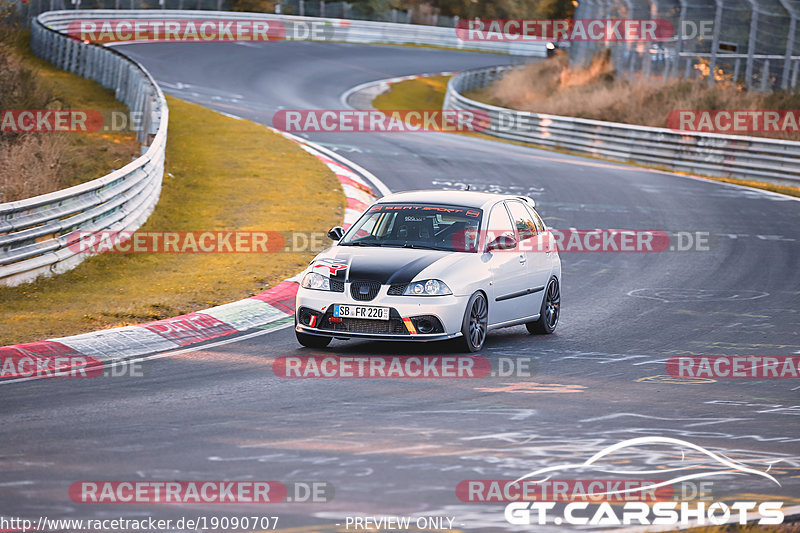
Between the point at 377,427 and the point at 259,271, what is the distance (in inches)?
284

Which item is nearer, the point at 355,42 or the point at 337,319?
the point at 337,319

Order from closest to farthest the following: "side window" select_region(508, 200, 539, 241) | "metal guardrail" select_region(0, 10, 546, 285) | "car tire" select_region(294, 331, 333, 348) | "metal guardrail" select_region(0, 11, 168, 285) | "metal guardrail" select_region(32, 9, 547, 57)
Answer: "car tire" select_region(294, 331, 333, 348) < "side window" select_region(508, 200, 539, 241) < "metal guardrail" select_region(0, 11, 168, 285) < "metal guardrail" select_region(0, 10, 546, 285) < "metal guardrail" select_region(32, 9, 547, 57)

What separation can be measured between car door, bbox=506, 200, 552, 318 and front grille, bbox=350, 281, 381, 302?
208 centimetres

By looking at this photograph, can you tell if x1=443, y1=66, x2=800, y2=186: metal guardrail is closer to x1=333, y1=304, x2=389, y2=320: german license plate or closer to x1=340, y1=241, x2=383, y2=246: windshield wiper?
x1=340, y1=241, x2=383, y2=246: windshield wiper

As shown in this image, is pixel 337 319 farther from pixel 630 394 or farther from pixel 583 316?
pixel 583 316

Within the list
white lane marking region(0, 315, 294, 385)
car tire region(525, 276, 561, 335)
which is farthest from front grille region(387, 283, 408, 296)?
car tire region(525, 276, 561, 335)

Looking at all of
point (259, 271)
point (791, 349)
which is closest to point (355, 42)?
point (259, 271)

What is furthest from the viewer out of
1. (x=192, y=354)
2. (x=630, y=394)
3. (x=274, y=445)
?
(x=192, y=354)

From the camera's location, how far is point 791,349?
11.7 metres

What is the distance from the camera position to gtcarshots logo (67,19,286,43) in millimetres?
47531

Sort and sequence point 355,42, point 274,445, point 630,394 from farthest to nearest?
point 355,42 → point 630,394 → point 274,445

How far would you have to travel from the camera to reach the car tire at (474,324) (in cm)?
1060

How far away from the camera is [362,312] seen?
1034 centimetres

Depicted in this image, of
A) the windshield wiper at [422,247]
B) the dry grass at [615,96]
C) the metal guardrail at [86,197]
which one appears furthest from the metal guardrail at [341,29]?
the windshield wiper at [422,247]
